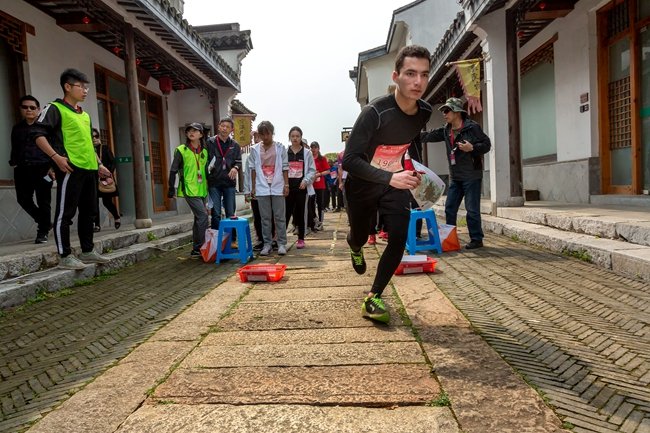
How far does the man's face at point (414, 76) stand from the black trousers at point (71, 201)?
3673 mm

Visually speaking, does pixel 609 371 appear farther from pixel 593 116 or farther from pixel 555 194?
pixel 555 194

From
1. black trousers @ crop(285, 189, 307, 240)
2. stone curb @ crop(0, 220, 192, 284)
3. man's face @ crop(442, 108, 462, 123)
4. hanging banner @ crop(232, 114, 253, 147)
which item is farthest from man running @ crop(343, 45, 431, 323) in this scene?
hanging banner @ crop(232, 114, 253, 147)

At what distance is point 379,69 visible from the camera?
22000 mm

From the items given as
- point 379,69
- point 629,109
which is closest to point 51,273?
point 629,109

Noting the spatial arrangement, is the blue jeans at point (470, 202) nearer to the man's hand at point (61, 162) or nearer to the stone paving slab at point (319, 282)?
the stone paving slab at point (319, 282)

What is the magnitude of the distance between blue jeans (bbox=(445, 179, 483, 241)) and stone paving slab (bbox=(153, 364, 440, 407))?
4180 millimetres

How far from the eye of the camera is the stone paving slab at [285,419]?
182cm

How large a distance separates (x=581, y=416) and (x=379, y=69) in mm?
21567

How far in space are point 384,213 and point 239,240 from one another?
332cm

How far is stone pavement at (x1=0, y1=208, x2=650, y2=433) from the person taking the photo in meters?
1.92

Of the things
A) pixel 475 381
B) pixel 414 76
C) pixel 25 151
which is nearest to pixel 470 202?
pixel 414 76

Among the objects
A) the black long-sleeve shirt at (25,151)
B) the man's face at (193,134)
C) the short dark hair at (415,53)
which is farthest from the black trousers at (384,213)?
the black long-sleeve shirt at (25,151)

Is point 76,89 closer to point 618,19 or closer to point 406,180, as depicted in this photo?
point 406,180

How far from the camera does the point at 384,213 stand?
10.7 feet
